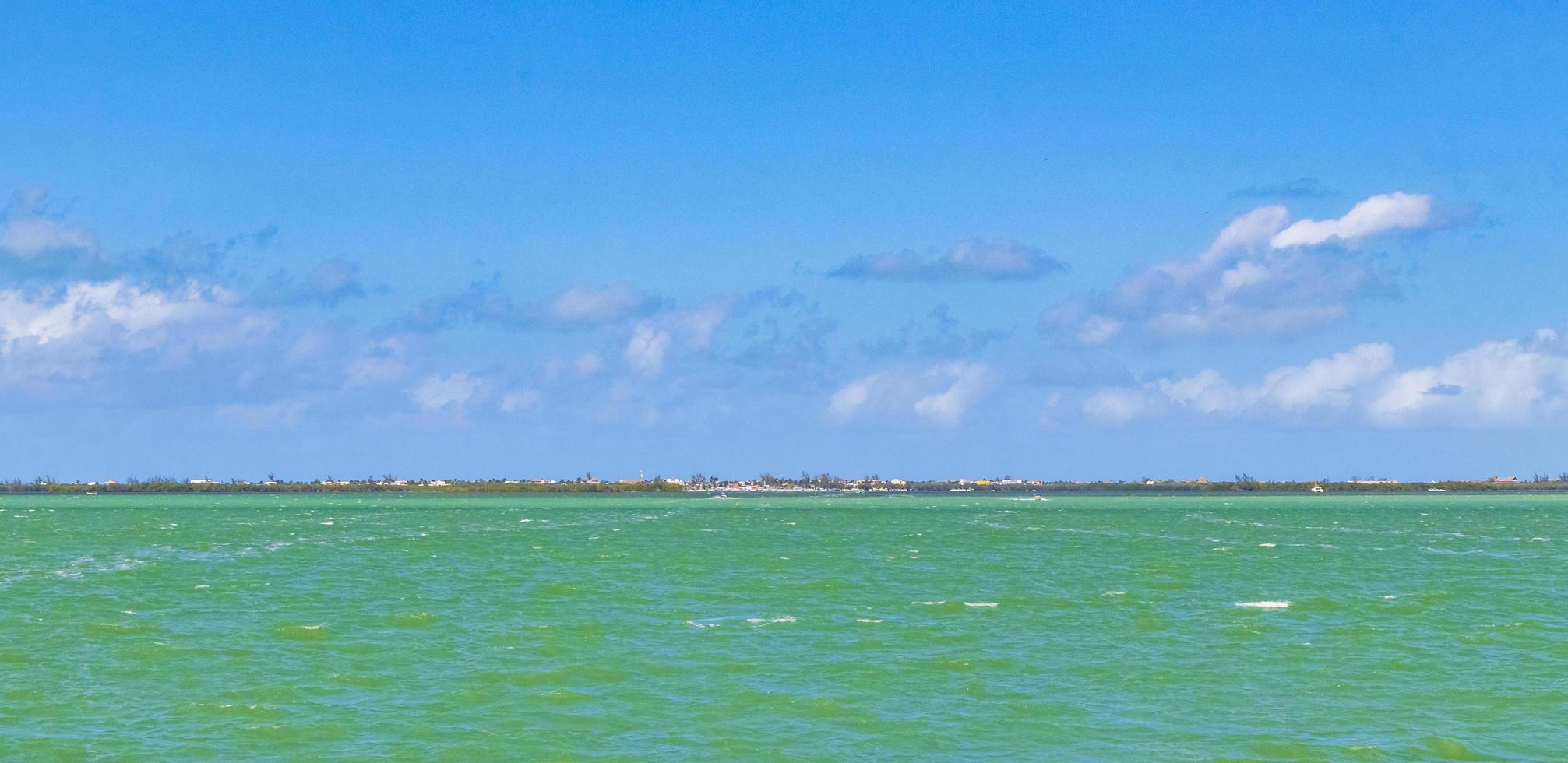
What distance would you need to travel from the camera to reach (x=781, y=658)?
41.1 metres

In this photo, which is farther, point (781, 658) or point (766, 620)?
point (766, 620)

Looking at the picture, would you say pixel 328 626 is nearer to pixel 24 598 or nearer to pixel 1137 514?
pixel 24 598

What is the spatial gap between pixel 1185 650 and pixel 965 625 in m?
8.47

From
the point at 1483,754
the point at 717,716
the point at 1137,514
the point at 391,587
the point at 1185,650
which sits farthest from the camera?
the point at 1137,514

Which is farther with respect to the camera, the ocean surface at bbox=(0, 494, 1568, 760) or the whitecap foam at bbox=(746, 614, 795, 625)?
the whitecap foam at bbox=(746, 614, 795, 625)

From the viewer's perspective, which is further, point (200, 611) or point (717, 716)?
point (200, 611)

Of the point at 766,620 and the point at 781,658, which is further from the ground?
the point at 766,620

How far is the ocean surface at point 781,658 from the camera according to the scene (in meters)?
30.7

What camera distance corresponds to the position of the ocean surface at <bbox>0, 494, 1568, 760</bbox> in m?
30.7

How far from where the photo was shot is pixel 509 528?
134 meters

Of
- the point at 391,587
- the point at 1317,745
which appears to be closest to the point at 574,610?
the point at 391,587

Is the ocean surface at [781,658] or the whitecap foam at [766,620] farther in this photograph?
the whitecap foam at [766,620]

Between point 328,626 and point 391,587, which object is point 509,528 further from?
point 328,626

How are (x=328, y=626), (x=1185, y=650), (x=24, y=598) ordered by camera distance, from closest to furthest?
(x=1185, y=650)
(x=328, y=626)
(x=24, y=598)
